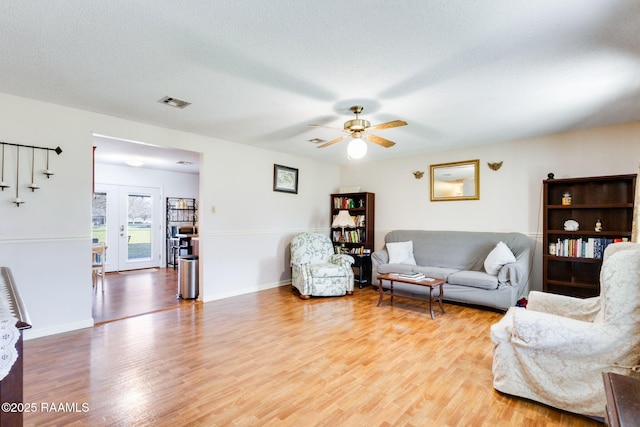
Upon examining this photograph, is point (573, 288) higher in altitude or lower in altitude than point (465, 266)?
lower

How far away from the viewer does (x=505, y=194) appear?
467 cm

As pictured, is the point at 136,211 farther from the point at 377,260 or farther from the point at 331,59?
the point at 331,59

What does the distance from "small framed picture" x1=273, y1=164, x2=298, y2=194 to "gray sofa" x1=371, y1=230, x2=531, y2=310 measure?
1899 millimetres

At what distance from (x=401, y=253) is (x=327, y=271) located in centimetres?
128

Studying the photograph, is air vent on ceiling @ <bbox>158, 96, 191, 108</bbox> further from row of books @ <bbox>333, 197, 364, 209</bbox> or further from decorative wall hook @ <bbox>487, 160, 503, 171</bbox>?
decorative wall hook @ <bbox>487, 160, 503, 171</bbox>

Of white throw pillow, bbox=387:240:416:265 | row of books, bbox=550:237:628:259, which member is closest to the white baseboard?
white throw pillow, bbox=387:240:416:265

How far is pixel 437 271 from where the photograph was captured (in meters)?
4.46

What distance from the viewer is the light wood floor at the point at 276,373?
6.20 feet

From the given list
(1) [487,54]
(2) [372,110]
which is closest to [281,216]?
(2) [372,110]

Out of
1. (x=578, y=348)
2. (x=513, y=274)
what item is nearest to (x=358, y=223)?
(x=513, y=274)

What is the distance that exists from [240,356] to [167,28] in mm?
2483

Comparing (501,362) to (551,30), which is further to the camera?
(501,362)

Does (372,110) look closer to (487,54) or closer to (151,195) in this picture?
(487,54)

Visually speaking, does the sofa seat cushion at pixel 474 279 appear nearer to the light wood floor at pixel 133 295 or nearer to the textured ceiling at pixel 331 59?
the textured ceiling at pixel 331 59
